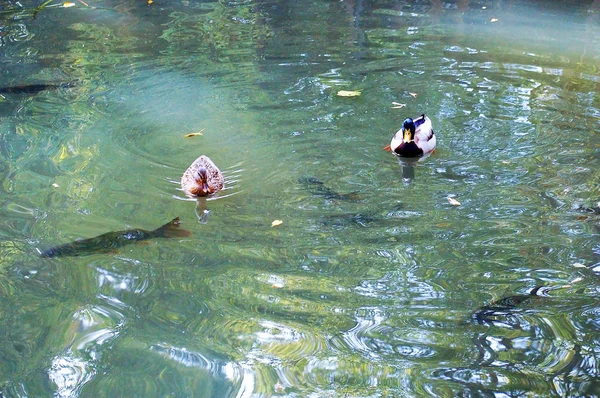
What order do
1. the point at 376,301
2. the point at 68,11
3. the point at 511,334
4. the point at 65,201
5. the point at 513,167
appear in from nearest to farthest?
the point at 511,334 < the point at 376,301 < the point at 65,201 < the point at 513,167 < the point at 68,11

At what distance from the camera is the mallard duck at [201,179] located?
22.7ft

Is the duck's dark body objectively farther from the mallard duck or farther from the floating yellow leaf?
the floating yellow leaf

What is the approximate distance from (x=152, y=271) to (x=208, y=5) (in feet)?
38.0

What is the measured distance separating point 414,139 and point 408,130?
12 centimetres

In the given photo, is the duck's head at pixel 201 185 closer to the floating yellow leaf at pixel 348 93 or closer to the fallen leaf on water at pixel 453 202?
the fallen leaf on water at pixel 453 202

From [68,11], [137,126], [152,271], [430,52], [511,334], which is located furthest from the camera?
[68,11]

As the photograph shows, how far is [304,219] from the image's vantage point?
6.38 meters

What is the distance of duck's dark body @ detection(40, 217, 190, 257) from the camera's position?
5.78m

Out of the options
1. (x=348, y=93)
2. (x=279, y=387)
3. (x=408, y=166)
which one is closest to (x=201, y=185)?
(x=408, y=166)

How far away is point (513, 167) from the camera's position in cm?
751

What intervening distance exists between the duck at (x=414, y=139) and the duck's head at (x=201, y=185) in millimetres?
2351

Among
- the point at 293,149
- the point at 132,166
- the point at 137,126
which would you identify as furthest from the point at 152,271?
the point at 137,126

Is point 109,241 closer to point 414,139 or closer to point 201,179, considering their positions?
point 201,179

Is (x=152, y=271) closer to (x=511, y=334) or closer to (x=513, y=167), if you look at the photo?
(x=511, y=334)
